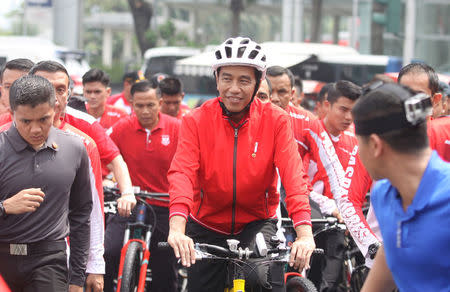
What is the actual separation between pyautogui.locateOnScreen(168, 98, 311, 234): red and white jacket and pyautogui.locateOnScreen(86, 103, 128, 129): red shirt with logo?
5112mm

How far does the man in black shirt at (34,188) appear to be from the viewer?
185 inches

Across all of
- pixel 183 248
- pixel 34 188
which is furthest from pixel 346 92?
pixel 34 188

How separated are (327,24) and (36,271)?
9403 centimetres

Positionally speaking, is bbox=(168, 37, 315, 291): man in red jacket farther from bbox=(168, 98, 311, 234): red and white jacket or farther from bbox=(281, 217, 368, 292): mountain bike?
bbox=(281, 217, 368, 292): mountain bike

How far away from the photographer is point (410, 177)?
3088 millimetres

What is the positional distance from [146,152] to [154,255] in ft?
3.42

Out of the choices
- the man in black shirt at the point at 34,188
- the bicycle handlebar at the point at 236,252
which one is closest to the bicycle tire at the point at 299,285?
the bicycle handlebar at the point at 236,252

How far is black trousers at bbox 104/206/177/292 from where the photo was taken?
25.8 feet

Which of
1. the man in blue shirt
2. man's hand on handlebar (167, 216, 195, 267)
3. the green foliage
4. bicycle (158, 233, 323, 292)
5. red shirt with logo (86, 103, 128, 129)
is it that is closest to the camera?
the man in blue shirt

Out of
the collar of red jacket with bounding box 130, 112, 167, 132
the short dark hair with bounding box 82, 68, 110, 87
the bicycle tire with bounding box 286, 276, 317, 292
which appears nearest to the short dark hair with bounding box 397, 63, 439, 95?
the bicycle tire with bounding box 286, 276, 317, 292

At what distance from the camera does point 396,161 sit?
3.10 m

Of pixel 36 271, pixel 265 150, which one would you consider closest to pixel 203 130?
pixel 265 150

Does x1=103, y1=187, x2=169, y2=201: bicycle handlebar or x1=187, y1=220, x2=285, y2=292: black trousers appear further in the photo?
x1=103, y1=187, x2=169, y2=201: bicycle handlebar

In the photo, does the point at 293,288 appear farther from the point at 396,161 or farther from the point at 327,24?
the point at 327,24
